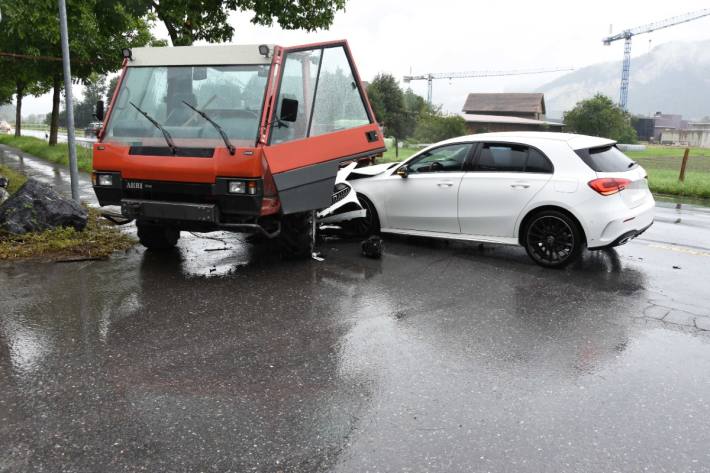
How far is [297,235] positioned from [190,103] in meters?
2.03

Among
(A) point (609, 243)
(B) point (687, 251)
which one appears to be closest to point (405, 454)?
(A) point (609, 243)

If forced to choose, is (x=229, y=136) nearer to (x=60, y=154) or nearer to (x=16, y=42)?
(x=16, y=42)

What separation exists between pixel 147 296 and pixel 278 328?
1714 millimetres

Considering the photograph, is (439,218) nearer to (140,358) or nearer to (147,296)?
(147,296)

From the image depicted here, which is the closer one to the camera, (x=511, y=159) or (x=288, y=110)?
(x=288, y=110)

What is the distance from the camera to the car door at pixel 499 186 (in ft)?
25.3

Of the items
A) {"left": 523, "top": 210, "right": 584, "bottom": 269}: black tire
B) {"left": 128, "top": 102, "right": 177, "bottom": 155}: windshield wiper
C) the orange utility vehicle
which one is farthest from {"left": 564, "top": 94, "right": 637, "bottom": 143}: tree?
{"left": 128, "top": 102, "right": 177, "bottom": 155}: windshield wiper

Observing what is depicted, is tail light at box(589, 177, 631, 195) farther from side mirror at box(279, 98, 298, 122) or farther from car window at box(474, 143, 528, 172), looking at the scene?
side mirror at box(279, 98, 298, 122)

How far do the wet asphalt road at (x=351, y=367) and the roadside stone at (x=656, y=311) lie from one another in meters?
0.06

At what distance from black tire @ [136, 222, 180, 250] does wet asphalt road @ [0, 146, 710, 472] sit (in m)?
0.62

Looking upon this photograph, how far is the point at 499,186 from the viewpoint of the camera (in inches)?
311

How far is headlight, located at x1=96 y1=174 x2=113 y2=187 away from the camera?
7.12m

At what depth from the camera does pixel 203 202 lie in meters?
6.79

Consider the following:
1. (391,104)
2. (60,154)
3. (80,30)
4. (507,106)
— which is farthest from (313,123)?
(507,106)
